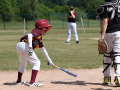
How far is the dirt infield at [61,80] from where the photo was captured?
5246 mm

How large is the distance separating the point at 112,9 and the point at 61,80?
232 centimetres

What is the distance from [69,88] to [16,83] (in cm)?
137

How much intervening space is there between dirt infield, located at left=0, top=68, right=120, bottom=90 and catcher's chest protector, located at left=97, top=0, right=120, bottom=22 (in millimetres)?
1616

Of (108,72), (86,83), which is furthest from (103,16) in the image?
(86,83)

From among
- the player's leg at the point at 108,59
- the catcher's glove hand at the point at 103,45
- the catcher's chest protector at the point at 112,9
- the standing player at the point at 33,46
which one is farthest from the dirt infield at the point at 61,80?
the catcher's chest protector at the point at 112,9

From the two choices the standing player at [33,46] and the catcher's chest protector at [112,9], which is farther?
the standing player at [33,46]

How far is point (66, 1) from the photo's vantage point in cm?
12394

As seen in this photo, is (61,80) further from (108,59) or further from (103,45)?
(103,45)

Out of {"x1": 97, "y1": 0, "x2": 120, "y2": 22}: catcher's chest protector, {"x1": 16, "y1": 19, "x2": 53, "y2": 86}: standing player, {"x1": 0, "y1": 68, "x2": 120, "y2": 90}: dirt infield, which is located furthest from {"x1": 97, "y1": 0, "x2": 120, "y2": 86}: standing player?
{"x1": 16, "y1": 19, "x2": 53, "y2": 86}: standing player

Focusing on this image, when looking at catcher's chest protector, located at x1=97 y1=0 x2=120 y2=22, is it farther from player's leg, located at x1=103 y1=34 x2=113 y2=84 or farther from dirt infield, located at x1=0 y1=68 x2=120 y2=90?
dirt infield, located at x1=0 y1=68 x2=120 y2=90

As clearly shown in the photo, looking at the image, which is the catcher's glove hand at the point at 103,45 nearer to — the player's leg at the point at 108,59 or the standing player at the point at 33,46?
the player's leg at the point at 108,59

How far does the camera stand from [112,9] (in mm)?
5012

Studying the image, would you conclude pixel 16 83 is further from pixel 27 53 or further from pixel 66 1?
pixel 66 1

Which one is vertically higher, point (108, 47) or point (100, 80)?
point (108, 47)
